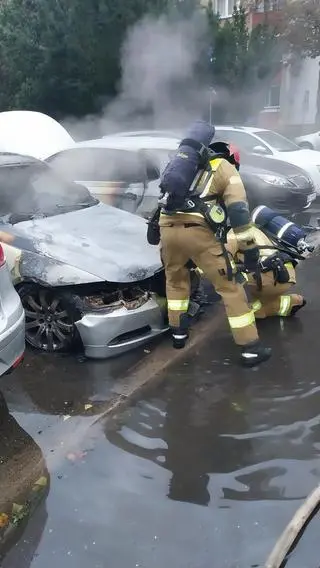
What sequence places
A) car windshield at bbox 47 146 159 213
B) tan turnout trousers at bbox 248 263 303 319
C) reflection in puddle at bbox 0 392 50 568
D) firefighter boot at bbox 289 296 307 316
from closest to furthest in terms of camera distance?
1. reflection in puddle at bbox 0 392 50 568
2. tan turnout trousers at bbox 248 263 303 319
3. firefighter boot at bbox 289 296 307 316
4. car windshield at bbox 47 146 159 213

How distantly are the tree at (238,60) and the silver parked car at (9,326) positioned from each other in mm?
6067

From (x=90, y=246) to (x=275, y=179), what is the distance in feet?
15.8

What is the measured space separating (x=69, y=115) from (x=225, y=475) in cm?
939

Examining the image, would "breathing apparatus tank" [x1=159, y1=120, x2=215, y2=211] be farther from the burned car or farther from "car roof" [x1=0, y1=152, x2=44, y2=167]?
"car roof" [x1=0, y1=152, x2=44, y2=167]

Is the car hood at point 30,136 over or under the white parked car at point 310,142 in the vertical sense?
over

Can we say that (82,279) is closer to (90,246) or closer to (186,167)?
(90,246)

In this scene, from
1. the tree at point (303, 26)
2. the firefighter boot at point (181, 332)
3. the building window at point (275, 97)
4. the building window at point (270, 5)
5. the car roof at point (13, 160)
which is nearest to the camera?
the firefighter boot at point (181, 332)

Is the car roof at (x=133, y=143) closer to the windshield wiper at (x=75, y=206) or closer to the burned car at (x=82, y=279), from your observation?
the windshield wiper at (x=75, y=206)

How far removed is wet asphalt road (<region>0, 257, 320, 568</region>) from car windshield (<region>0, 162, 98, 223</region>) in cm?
130

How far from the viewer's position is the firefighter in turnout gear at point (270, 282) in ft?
15.4

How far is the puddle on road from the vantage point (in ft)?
8.36

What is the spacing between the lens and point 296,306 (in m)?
5.08

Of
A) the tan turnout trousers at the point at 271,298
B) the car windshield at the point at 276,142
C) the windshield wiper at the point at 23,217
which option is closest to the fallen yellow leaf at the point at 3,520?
the windshield wiper at the point at 23,217

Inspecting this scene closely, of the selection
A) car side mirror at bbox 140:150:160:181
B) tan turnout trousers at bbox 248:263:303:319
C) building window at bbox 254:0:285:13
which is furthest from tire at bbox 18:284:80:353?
building window at bbox 254:0:285:13
